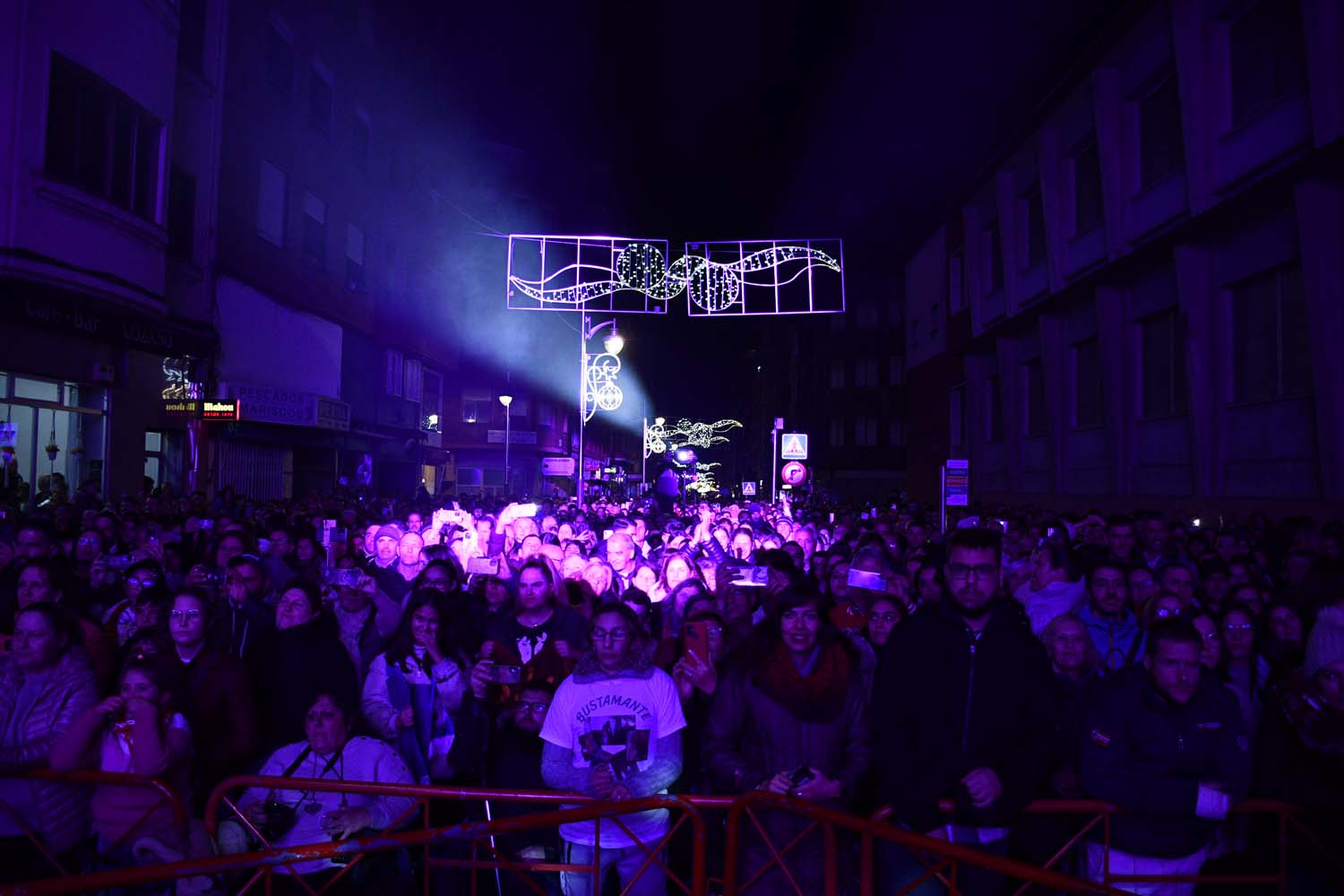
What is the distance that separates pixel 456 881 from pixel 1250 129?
57.4 feet

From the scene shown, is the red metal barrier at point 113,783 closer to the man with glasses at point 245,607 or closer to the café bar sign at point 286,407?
the man with glasses at point 245,607

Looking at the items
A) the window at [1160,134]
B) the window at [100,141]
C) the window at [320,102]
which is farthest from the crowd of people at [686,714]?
the window at [320,102]

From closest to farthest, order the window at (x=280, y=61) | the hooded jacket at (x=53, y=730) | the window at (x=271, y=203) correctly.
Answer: the hooded jacket at (x=53, y=730) < the window at (x=271, y=203) < the window at (x=280, y=61)

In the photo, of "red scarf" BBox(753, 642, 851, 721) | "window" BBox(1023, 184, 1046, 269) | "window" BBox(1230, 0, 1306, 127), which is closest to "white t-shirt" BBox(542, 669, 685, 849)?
"red scarf" BBox(753, 642, 851, 721)

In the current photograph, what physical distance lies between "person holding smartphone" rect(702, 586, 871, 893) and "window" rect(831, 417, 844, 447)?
62079 mm

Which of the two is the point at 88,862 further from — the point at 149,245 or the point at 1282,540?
the point at 149,245

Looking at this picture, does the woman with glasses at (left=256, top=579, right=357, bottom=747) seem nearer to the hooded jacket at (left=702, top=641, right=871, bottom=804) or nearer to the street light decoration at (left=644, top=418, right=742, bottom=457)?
the hooded jacket at (left=702, top=641, right=871, bottom=804)

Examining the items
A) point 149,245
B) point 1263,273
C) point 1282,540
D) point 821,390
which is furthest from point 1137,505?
point 821,390

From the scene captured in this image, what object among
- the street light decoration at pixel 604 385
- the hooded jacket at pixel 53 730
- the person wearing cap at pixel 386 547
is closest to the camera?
the hooded jacket at pixel 53 730

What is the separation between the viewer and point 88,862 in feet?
16.0

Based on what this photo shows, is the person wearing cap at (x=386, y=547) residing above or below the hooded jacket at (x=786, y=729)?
above

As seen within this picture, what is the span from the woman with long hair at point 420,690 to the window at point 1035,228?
1003 inches

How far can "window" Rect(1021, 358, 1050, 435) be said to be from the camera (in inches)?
1119

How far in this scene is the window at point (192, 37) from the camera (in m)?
20.0
